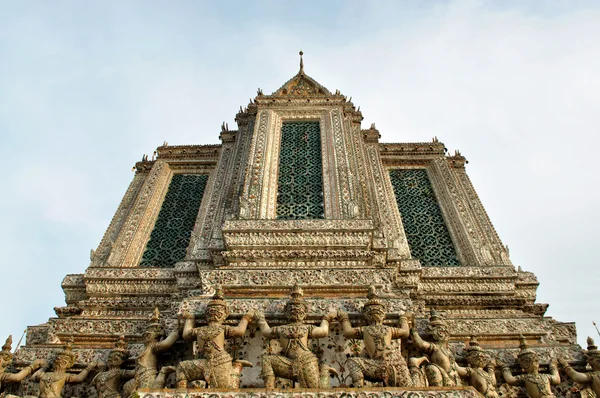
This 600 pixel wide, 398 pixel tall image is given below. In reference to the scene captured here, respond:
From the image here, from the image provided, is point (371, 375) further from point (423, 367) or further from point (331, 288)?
point (331, 288)

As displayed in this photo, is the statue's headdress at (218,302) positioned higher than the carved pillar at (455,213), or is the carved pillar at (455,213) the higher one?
the carved pillar at (455,213)

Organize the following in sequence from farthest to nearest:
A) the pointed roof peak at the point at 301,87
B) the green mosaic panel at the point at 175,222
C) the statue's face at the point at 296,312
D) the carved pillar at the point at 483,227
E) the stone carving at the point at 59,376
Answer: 1. the pointed roof peak at the point at 301,87
2. the green mosaic panel at the point at 175,222
3. the carved pillar at the point at 483,227
4. the stone carving at the point at 59,376
5. the statue's face at the point at 296,312

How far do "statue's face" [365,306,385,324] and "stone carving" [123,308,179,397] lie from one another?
2.52 m

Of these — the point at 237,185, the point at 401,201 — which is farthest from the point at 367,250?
the point at 401,201

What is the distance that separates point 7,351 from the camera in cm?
762

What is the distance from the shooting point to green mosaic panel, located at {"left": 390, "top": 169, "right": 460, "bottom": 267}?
12.3 metres

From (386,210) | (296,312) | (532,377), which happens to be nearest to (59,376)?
(296,312)

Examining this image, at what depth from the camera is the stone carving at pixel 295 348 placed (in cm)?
610

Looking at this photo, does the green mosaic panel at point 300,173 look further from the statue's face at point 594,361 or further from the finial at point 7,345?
the statue's face at point 594,361

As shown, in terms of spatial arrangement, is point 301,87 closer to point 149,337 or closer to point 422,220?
point 422,220

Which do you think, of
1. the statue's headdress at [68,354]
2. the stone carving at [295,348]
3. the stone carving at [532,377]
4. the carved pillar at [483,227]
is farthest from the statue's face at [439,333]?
the statue's headdress at [68,354]

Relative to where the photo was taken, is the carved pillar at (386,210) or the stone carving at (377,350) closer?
the stone carving at (377,350)

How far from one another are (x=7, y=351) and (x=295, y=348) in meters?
4.28

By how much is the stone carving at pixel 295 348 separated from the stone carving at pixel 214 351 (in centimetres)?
35
